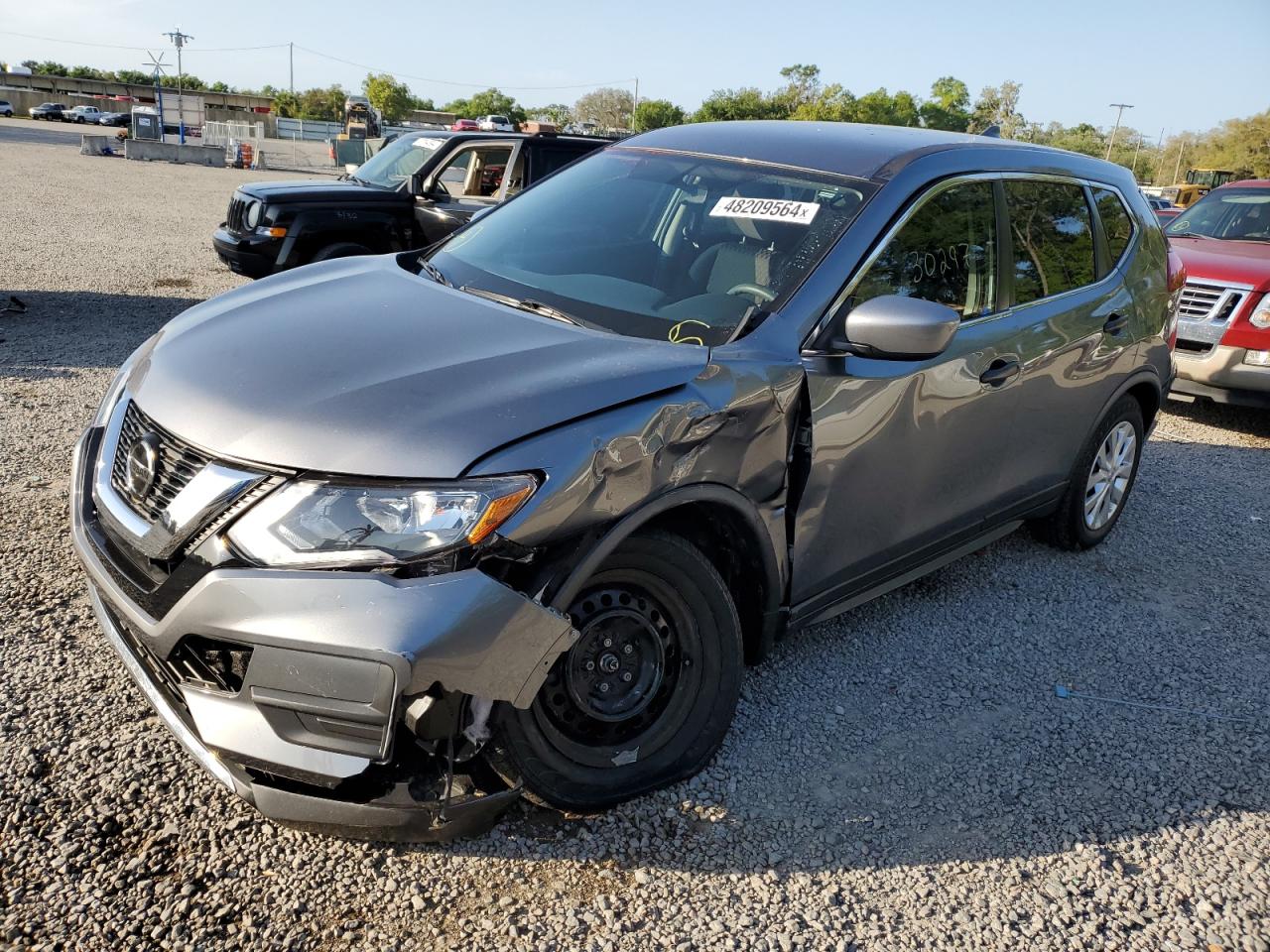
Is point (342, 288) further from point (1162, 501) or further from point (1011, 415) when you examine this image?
point (1162, 501)

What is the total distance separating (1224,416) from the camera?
8391 mm

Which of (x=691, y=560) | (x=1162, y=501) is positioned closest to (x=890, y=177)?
(x=691, y=560)

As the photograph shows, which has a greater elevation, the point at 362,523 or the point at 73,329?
the point at 362,523

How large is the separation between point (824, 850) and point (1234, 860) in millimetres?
1220

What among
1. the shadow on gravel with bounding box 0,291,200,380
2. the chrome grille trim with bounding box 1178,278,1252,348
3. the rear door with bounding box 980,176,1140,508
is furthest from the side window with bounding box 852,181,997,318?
the shadow on gravel with bounding box 0,291,200,380

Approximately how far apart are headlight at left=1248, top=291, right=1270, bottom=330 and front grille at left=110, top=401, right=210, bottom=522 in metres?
7.68

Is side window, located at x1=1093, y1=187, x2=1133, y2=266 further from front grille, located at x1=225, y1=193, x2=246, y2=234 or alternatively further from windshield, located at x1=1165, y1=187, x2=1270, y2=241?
front grille, located at x1=225, y1=193, x2=246, y2=234

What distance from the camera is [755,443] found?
9.27ft

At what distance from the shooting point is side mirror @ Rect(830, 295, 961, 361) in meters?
2.92

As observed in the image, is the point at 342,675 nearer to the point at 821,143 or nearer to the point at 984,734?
the point at 984,734

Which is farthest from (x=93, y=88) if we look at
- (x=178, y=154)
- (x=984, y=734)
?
(x=984, y=734)

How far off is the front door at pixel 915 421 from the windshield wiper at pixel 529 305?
29.3 inches

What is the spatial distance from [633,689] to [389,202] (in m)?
7.72

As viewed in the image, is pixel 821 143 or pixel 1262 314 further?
pixel 1262 314
